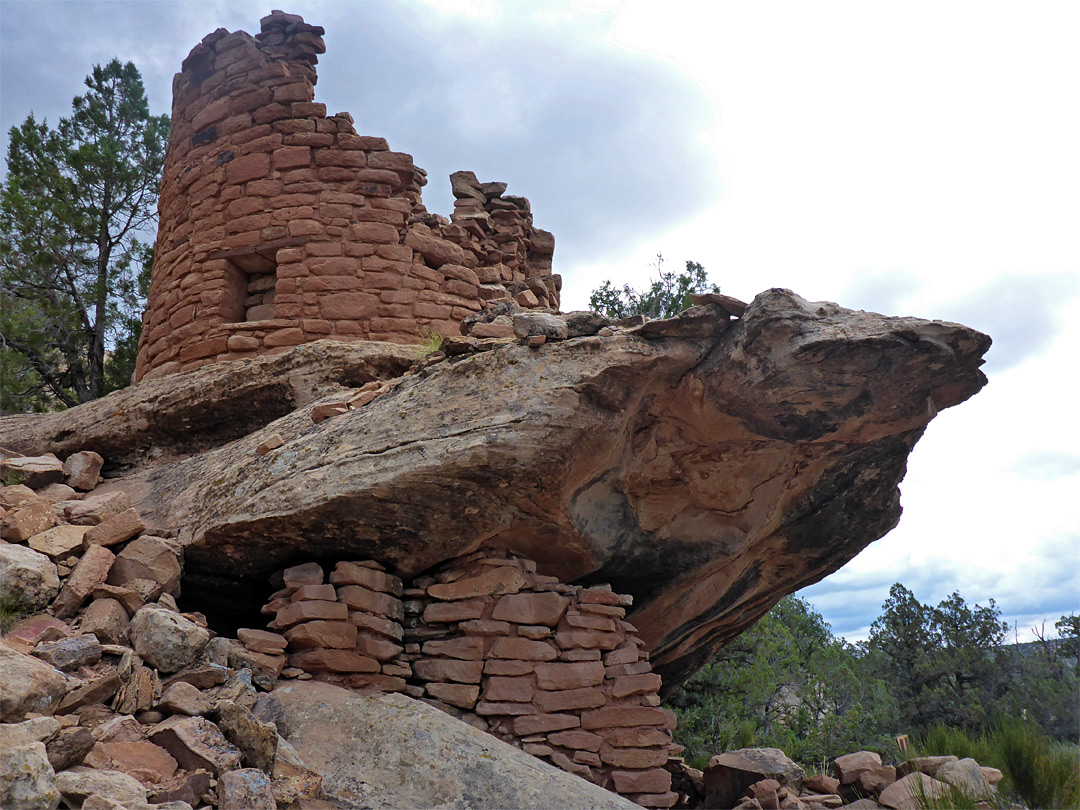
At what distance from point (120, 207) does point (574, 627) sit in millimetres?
10203

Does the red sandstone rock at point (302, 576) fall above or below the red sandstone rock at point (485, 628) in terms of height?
above

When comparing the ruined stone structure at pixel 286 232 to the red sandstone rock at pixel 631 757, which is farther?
the ruined stone structure at pixel 286 232

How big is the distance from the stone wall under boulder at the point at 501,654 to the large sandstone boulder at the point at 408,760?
1.20 ft

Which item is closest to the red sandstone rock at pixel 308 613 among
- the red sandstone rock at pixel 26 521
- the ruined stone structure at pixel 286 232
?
the red sandstone rock at pixel 26 521

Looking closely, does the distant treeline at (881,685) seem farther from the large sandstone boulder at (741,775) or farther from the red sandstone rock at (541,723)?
the red sandstone rock at (541,723)

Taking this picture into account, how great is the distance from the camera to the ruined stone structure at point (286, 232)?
6324 millimetres

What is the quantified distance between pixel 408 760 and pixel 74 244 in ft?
34.5

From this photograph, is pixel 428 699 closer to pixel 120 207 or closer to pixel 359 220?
pixel 359 220

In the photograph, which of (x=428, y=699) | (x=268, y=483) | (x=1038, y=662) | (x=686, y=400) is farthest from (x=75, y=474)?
(x=1038, y=662)

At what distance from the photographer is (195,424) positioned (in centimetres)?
605

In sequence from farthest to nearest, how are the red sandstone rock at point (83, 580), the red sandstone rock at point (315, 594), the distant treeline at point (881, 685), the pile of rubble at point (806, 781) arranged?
the distant treeline at point (881, 685) < the pile of rubble at point (806, 781) < the red sandstone rock at point (315, 594) < the red sandstone rock at point (83, 580)

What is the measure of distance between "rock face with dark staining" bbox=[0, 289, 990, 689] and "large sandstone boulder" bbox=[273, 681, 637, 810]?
3.08 feet

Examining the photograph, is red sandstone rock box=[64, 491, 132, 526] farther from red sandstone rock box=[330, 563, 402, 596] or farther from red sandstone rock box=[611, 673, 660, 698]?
red sandstone rock box=[611, 673, 660, 698]

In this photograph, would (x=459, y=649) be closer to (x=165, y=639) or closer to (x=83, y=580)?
(x=165, y=639)
